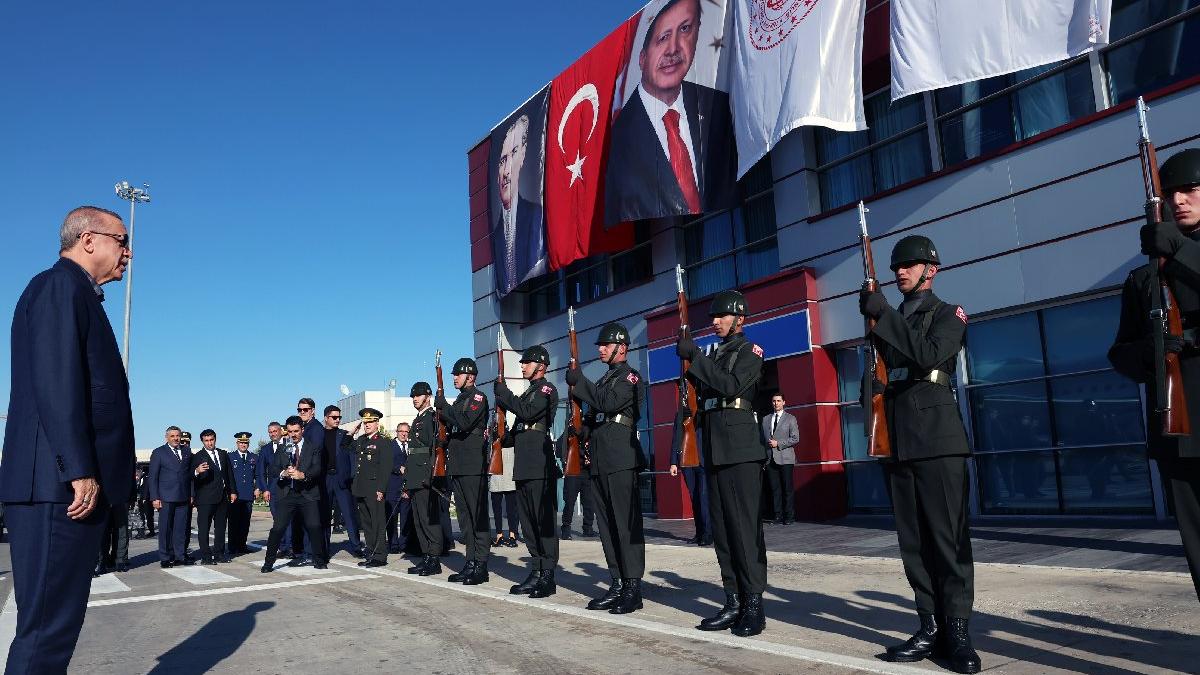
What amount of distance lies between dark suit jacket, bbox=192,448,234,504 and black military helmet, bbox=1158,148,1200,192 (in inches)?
523

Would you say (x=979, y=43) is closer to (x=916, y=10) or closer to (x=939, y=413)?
(x=916, y=10)

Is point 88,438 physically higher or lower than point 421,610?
higher

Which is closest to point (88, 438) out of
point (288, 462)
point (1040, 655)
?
point (1040, 655)

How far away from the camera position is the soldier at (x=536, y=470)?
24.9 ft

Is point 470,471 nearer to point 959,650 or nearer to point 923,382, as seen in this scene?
point 923,382

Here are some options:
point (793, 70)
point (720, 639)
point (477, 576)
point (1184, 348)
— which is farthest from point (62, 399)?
point (793, 70)

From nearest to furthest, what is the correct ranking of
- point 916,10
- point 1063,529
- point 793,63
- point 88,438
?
point 88,438 < point 1063,529 < point 916,10 < point 793,63

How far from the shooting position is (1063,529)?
9703mm

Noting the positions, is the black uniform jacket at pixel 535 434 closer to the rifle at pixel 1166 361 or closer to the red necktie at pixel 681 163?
the rifle at pixel 1166 361

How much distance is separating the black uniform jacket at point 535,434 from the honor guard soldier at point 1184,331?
4.99m

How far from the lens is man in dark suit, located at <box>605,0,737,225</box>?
15406 mm

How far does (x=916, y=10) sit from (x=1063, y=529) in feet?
23.8

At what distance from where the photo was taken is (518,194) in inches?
823

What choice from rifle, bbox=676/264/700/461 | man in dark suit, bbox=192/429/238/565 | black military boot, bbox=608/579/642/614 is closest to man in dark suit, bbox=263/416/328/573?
man in dark suit, bbox=192/429/238/565
